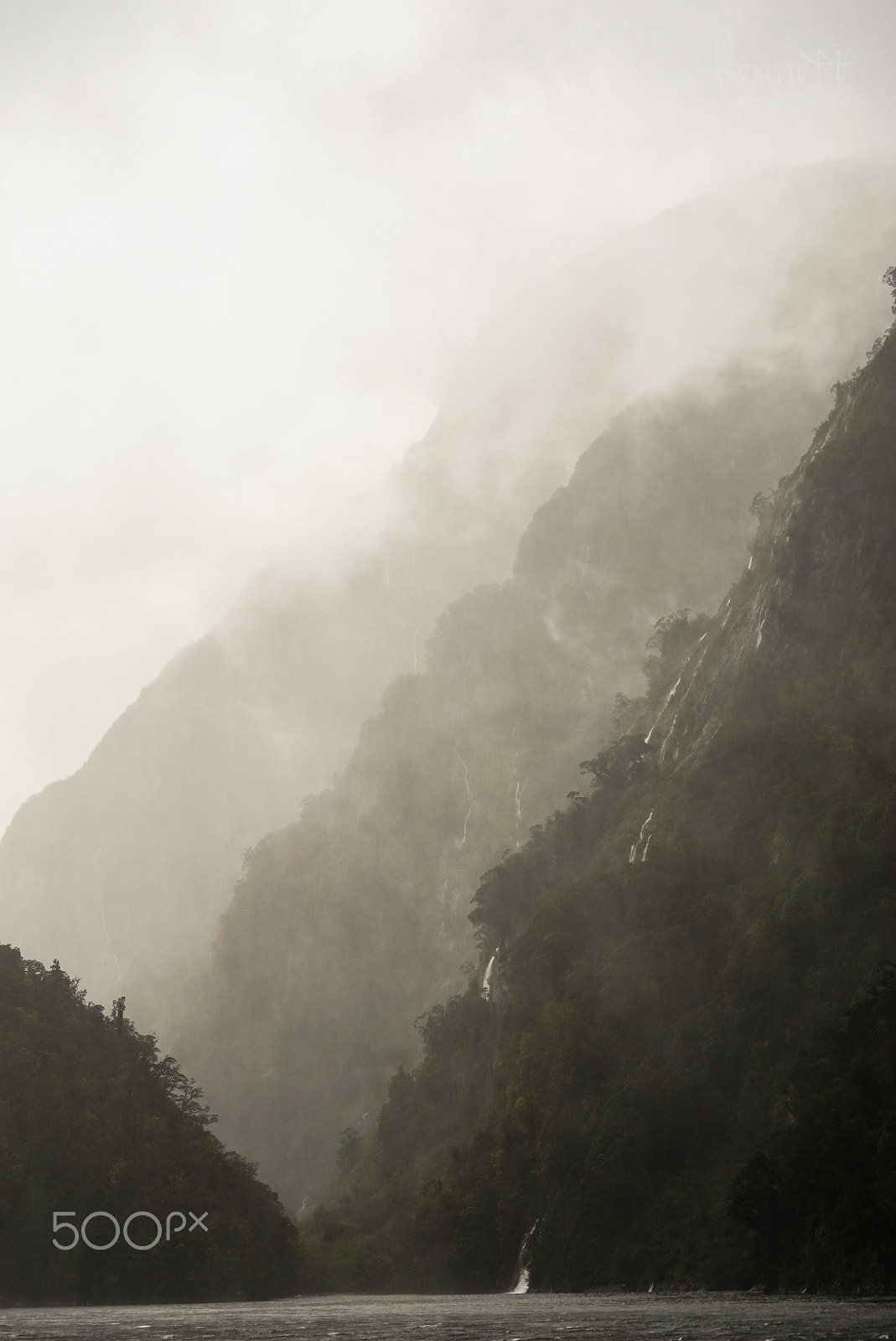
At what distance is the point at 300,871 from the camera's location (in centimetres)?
17800

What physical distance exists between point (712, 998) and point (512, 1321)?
4080 cm

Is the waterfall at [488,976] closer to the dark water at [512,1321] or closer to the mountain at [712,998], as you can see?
the mountain at [712,998]

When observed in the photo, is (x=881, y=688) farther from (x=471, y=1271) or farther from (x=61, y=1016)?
(x=61, y=1016)

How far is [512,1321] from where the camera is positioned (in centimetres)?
4222

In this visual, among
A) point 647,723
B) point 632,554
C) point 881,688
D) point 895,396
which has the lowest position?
point 881,688

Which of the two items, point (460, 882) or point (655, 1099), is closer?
point (655, 1099)

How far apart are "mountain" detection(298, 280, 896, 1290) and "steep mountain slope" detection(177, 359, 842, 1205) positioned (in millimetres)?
38917

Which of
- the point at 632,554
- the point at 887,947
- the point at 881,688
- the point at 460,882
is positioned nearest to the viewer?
the point at 887,947

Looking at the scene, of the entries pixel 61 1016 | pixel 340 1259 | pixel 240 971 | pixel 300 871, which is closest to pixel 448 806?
pixel 300 871

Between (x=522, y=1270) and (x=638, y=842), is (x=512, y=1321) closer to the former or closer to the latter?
(x=522, y=1270)

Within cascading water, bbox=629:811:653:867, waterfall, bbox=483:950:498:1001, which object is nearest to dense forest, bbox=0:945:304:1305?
waterfall, bbox=483:950:498:1001

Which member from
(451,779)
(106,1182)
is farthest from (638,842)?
(451,779)

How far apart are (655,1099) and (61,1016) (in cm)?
4130

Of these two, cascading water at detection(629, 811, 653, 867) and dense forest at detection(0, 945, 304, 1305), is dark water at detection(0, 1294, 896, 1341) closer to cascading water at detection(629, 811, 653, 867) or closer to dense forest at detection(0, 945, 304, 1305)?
dense forest at detection(0, 945, 304, 1305)
